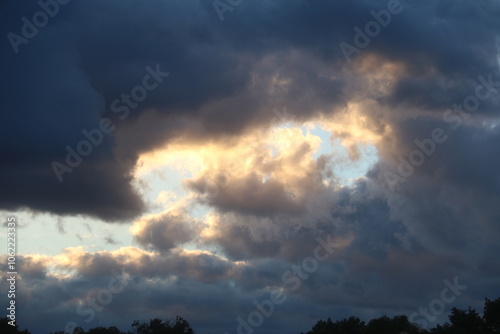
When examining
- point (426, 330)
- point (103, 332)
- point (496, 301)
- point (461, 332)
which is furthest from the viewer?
point (103, 332)

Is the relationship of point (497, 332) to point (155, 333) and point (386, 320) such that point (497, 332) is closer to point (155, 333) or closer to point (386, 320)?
point (386, 320)

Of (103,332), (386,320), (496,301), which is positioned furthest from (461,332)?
(103,332)

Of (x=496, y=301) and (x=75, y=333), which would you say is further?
(x=75, y=333)

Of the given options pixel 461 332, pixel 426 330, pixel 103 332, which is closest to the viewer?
pixel 461 332

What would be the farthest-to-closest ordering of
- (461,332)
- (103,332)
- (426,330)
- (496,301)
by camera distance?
(103,332)
(426,330)
(496,301)
(461,332)

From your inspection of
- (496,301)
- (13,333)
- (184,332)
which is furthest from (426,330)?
(13,333)

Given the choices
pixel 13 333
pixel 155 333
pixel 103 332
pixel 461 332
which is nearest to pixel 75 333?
pixel 103 332

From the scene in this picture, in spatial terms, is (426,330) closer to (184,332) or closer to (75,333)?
(184,332)

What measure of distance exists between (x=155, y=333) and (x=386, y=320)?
75.0 meters

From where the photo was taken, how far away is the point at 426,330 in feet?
590

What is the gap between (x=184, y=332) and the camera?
200 metres

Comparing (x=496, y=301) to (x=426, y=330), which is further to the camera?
(x=426, y=330)

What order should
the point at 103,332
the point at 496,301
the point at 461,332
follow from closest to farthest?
the point at 461,332 < the point at 496,301 < the point at 103,332

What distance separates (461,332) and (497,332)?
31.2 feet
